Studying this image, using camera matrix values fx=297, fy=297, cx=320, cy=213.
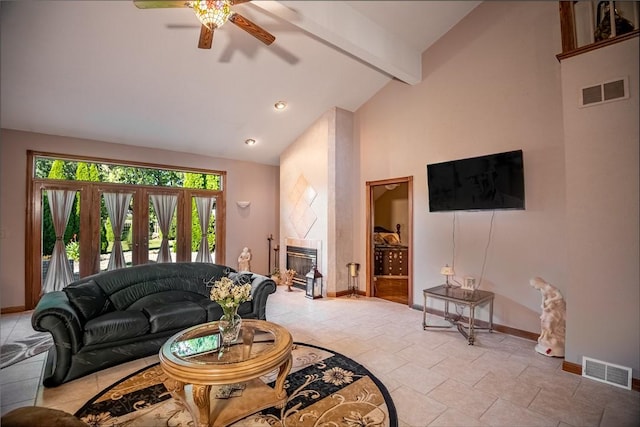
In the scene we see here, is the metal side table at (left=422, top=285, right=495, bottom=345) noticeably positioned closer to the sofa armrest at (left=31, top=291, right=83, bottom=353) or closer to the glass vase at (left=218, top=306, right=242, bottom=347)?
the glass vase at (left=218, top=306, right=242, bottom=347)

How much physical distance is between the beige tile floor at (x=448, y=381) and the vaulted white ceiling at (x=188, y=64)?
309 centimetres

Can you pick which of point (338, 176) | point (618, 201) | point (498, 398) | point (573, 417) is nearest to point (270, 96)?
point (338, 176)

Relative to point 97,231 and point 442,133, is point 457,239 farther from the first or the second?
point 97,231

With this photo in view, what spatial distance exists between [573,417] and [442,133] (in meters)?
3.59

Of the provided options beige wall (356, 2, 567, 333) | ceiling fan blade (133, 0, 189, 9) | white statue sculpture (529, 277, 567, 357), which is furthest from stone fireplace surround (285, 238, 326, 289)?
ceiling fan blade (133, 0, 189, 9)

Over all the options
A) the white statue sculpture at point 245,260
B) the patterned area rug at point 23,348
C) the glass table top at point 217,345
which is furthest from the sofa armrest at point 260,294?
the white statue sculpture at point 245,260

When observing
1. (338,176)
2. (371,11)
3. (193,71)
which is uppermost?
(371,11)

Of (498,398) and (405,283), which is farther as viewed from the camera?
(405,283)

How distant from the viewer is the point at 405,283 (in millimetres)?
6531

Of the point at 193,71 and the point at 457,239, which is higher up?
the point at 193,71

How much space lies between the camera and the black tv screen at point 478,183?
145 inches

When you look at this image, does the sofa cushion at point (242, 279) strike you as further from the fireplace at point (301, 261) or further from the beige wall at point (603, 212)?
the beige wall at point (603, 212)

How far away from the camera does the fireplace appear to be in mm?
5915

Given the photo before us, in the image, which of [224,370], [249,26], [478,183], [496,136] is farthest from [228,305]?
[496,136]
